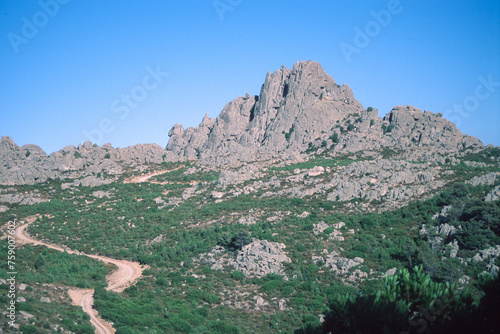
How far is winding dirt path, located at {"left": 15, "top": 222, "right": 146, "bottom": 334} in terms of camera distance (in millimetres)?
30328

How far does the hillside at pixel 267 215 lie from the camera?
35.1m

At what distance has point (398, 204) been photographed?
182 feet

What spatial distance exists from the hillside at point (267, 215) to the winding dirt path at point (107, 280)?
981 mm

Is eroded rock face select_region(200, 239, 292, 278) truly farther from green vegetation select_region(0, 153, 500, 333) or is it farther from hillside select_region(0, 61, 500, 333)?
green vegetation select_region(0, 153, 500, 333)

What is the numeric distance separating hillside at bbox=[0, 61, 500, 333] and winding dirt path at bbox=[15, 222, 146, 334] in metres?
0.98

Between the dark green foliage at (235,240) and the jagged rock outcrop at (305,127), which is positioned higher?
the jagged rock outcrop at (305,127)

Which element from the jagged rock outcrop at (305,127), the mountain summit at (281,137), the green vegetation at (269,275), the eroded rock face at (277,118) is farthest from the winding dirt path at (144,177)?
the green vegetation at (269,275)

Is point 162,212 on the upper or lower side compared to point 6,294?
upper

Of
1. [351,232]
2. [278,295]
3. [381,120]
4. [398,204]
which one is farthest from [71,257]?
[381,120]

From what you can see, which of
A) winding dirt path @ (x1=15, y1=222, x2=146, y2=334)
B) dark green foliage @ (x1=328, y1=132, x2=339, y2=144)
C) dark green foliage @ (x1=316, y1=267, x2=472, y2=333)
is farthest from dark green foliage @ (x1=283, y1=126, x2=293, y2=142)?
dark green foliage @ (x1=316, y1=267, x2=472, y2=333)

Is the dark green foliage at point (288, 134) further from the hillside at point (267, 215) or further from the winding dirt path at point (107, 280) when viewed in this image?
the winding dirt path at point (107, 280)

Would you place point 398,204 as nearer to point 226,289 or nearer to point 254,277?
point 254,277

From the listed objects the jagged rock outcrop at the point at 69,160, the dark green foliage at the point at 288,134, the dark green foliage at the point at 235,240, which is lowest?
the dark green foliage at the point at 235,240

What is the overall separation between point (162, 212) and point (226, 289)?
29182 mm
